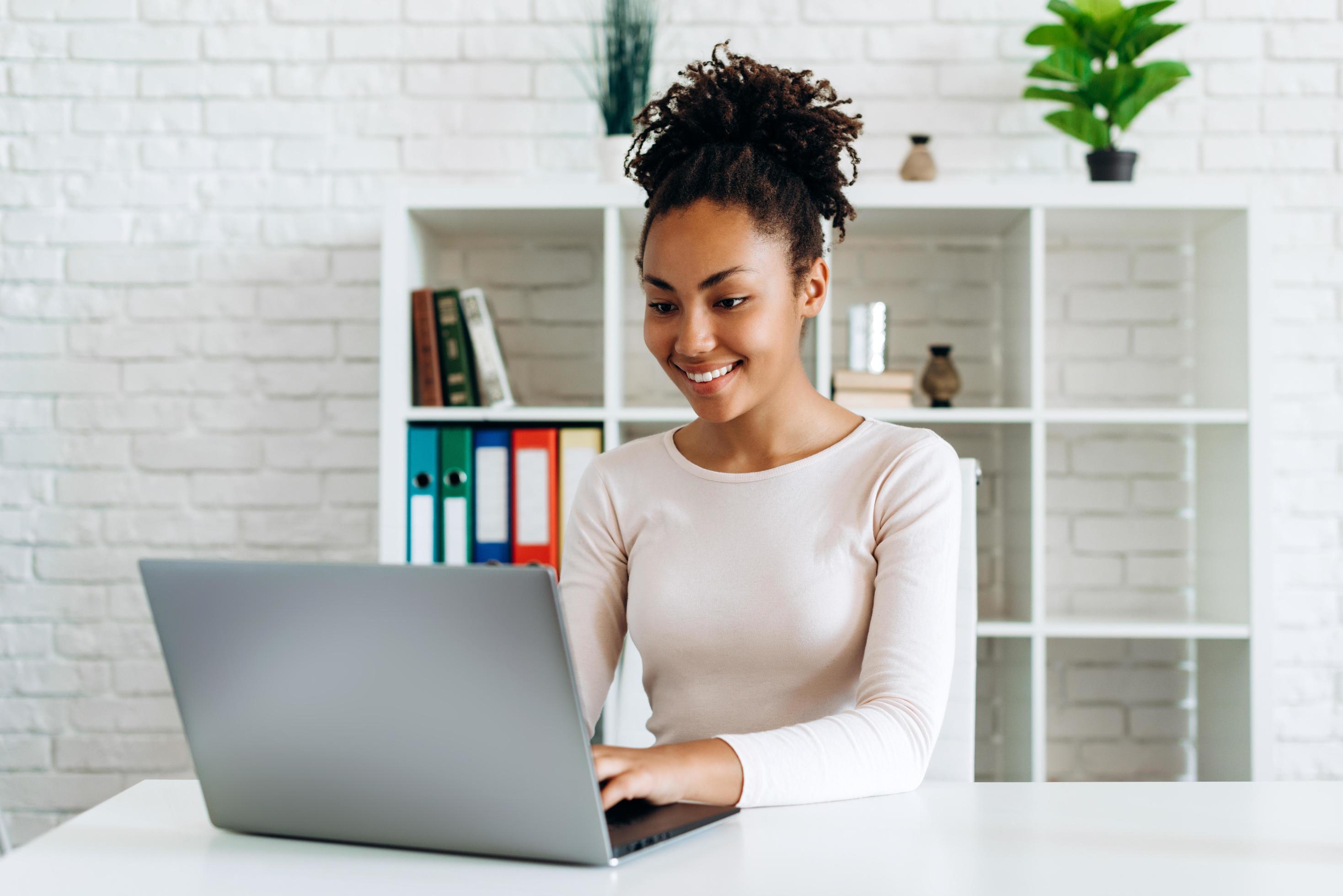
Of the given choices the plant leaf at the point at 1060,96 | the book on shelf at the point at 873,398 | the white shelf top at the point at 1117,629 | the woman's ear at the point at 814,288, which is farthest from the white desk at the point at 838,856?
the plant leaf at the point at 1060,96

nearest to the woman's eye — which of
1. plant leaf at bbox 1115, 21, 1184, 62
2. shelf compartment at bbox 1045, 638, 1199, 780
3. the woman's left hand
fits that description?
the woman's left hand

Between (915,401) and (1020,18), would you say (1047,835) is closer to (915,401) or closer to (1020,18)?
(915,401)

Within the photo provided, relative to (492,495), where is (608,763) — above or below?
below

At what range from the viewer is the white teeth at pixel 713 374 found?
1.21 m

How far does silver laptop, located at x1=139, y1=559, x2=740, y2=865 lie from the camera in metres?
0.67

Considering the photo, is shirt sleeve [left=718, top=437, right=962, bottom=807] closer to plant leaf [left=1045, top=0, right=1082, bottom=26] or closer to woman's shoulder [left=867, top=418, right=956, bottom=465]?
woman's shoulder [left=867, top=418, right=956, bottom=465]

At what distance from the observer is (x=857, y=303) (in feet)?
7.50

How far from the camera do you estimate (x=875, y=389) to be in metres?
2.03

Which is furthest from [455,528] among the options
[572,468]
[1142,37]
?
[1142,37]

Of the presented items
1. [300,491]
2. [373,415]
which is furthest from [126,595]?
[373,415]

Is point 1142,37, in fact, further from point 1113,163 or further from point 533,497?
point 533,497

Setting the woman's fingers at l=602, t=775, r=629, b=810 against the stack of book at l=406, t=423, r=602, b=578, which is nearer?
the woman's fingers at l=602, t=775, r=629, b=810

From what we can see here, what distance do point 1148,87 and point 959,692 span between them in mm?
1293

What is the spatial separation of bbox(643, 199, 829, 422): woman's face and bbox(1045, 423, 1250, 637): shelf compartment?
48.5 inches
